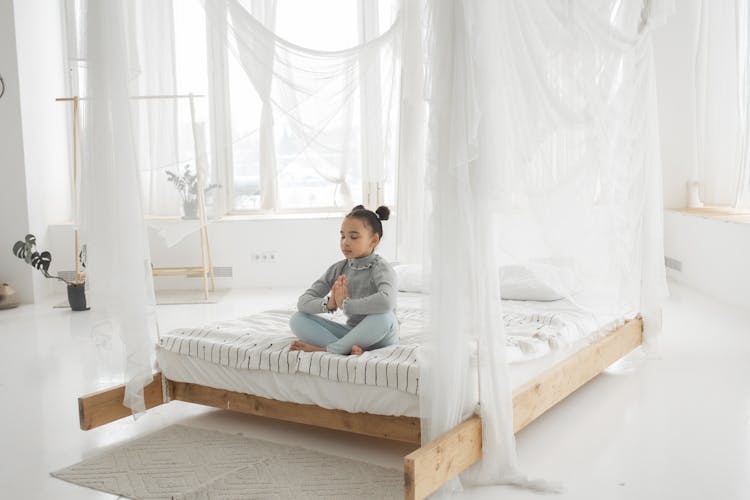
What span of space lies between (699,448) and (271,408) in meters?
1.51

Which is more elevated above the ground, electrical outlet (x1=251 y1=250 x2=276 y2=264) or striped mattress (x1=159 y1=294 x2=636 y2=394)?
electrical outlet (x1=251 y1=250 x2=276 y2=264)

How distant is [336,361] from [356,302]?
27cm

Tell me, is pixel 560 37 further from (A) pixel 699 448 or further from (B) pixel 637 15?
(A) pixel 699 448

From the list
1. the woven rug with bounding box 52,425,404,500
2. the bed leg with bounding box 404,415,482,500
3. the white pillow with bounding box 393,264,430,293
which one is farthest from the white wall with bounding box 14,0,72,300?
the bed leg with bounding box 404,415,482,500

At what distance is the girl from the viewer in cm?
303

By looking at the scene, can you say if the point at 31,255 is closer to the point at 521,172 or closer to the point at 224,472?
the point at 224,472

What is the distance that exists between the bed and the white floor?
11cm

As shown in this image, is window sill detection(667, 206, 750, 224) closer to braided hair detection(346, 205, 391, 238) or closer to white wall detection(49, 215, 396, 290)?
white wall detection(49, 215, 396, 290)

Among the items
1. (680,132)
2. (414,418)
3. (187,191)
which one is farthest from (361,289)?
(680,132)

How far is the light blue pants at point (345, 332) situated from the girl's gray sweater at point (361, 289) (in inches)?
1.2

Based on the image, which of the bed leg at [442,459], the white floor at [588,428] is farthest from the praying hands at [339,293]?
the bed leg at [442,459]

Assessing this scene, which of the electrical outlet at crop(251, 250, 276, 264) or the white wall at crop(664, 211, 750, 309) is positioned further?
the electrical outlet at crop(251, 250, 276, 264)

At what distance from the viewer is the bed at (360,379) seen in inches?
104

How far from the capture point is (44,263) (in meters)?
6.01
